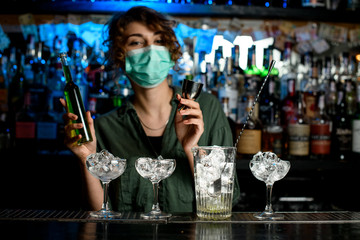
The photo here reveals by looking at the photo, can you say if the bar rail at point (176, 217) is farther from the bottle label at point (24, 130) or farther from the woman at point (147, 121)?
the bottle label at point (24, 130)

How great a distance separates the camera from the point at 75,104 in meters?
1.37

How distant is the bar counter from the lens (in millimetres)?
891

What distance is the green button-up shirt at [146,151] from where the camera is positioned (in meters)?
1.59

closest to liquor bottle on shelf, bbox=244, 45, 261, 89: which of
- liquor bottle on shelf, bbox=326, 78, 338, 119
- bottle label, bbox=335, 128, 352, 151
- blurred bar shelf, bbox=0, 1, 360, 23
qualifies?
blurred bar shelf, bbox=0, 1, 360, 23

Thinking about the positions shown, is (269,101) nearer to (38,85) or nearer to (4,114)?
(38,85)

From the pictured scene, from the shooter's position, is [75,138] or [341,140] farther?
[341,140]

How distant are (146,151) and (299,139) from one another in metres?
0.84

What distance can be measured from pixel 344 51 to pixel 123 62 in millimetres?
1568

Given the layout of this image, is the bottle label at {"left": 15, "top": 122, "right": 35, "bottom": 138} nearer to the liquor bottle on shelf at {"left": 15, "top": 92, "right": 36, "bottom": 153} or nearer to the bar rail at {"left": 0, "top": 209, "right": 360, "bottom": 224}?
the liquor bottle on shelf at {"left": 15, "top": 92, "right": 36, "bottom": 153}

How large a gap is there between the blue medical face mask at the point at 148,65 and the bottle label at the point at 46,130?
82 cm

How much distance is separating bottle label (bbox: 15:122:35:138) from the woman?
682 millimetres

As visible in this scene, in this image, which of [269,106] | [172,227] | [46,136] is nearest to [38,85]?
[46,136]

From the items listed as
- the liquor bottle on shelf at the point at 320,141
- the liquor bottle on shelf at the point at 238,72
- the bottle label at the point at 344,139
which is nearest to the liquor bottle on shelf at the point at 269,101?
the liquor bottle on shelf at the point at 238,72

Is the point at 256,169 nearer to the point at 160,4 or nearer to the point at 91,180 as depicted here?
the point at 91,180
